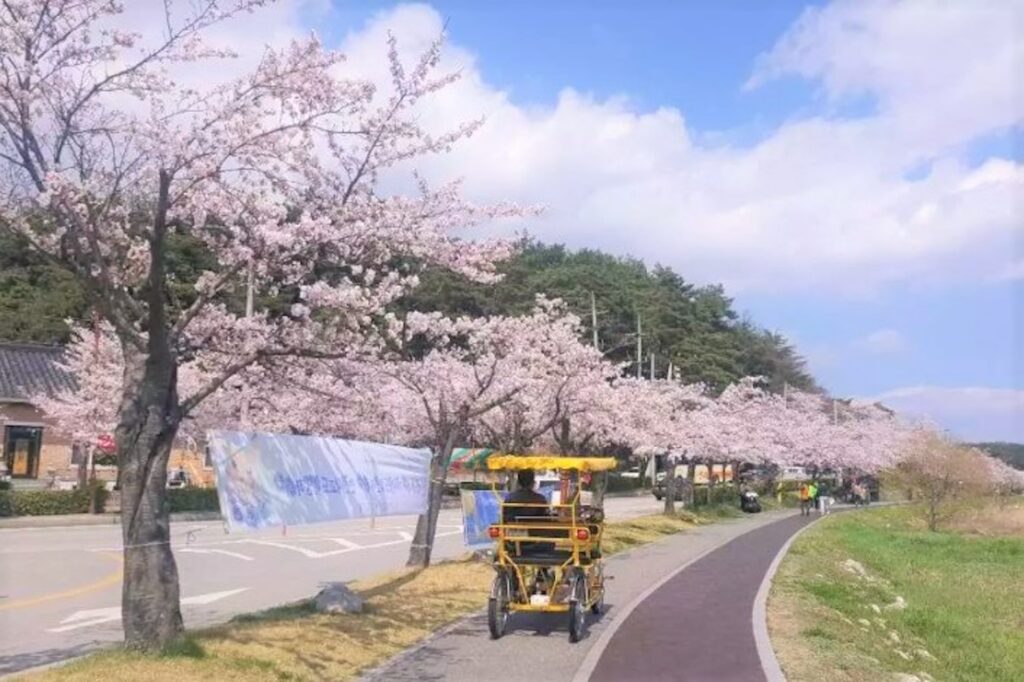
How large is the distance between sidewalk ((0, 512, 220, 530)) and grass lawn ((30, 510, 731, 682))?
1925 cm

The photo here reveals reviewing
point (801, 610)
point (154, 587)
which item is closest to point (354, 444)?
point (154, 587)

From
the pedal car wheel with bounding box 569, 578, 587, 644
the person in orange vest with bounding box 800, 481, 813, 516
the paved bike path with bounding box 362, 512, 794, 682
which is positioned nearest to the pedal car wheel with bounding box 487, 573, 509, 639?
the paved bike path with bounding box 362, 512, 794, 682

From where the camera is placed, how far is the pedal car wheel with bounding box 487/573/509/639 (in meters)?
12.2

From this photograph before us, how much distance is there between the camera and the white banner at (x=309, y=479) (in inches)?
424

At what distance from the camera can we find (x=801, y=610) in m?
15.8

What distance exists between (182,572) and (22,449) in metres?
30.0

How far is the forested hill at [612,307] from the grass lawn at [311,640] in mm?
27128

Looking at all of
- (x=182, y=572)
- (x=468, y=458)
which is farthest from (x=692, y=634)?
(x=468, y=458)

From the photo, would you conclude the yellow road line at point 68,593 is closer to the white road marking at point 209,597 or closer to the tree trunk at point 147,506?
the white road marking at point 209,597

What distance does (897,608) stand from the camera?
20969 millimetres

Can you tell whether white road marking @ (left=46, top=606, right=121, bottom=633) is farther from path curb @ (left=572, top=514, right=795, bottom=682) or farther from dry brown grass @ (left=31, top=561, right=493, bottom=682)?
path curb @ (left=572, top=514, right=795, bottom=682)

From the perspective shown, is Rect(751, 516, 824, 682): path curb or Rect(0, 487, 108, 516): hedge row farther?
Rect(0, 487, 108, 516): hedge row

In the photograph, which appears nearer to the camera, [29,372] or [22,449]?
[22,449]

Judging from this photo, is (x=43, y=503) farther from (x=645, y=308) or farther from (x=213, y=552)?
(x=645, y=308)
